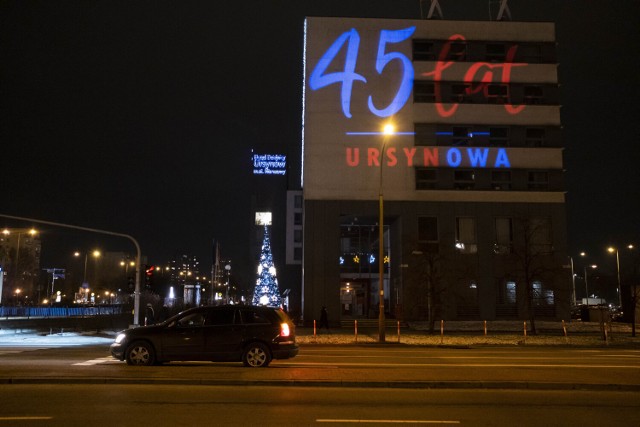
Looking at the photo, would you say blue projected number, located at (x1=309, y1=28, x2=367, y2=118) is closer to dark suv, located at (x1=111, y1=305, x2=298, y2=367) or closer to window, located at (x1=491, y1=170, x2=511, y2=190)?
window, located at (x1=491, y1=170, x2=511, y2=190)

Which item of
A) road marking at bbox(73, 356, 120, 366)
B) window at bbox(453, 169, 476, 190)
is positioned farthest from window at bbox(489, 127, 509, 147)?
road marking at bbox(73, 356, 120, 366)

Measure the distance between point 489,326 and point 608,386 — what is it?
101 feet

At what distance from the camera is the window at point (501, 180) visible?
1950 inches

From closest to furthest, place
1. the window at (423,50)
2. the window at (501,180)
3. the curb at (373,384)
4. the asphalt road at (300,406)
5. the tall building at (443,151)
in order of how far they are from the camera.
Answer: the asphalt road at (300,406) < the curb at (373,384) < the tall building at (443,151) < the window at (501,180) < the window at (423,50)

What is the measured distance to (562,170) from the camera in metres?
50.0

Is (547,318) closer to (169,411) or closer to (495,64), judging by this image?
(495,64)

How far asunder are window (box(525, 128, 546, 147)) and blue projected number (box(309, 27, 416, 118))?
10710 mm

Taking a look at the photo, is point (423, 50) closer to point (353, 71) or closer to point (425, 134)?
point (353, 71)

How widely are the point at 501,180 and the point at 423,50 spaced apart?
12.7 m

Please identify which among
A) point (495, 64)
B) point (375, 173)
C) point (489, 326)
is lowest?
point (489, 326)

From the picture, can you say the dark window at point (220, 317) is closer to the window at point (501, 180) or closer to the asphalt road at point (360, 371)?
the asphalt road at point (360, 371)

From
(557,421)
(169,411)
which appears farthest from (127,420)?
(557,421)

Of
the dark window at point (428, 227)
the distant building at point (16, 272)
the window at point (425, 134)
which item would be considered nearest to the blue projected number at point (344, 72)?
the window at point (425, 134)

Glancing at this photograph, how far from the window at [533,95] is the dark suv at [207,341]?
40367mm
